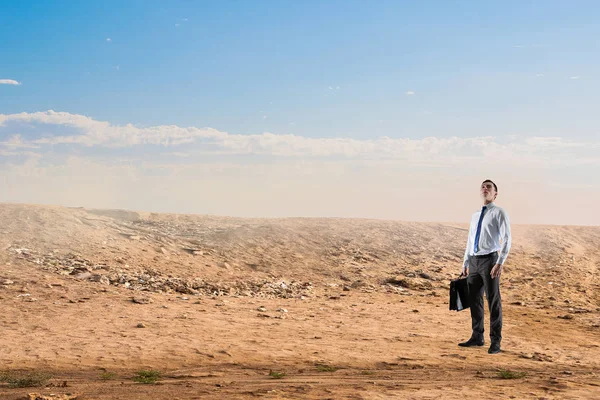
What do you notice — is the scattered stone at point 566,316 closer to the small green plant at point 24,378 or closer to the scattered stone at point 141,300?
the scattered stone at point 141,300

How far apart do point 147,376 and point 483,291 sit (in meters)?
4.73

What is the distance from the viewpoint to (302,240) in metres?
19.0

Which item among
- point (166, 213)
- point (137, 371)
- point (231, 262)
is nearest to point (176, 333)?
point (137, 371)

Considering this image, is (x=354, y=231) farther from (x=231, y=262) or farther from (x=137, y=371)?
(x=137, y=371)

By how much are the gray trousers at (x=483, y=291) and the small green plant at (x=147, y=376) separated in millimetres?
4469

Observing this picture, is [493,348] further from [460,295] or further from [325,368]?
[325,368]

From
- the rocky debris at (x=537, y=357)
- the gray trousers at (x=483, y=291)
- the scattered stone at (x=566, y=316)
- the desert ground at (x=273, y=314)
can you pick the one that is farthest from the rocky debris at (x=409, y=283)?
the gray trousers at (x=483, y=291)

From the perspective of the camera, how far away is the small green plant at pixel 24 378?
671cm

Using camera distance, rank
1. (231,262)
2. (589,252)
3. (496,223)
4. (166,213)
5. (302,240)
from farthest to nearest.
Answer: (166,213) → (589,252) → (302,240) → (231,262) → (496,223)

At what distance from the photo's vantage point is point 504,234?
26.1 ft

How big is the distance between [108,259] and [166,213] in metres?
11.5

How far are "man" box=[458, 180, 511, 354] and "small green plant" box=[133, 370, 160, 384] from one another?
4471mm

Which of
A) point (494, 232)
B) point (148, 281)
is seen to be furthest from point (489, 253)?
point (148, 281)

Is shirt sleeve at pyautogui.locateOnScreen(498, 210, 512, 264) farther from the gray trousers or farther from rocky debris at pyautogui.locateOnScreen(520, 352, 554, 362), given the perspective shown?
rocky debris at pyautogui.locateOnScreen(520, 352, 554, 362)
